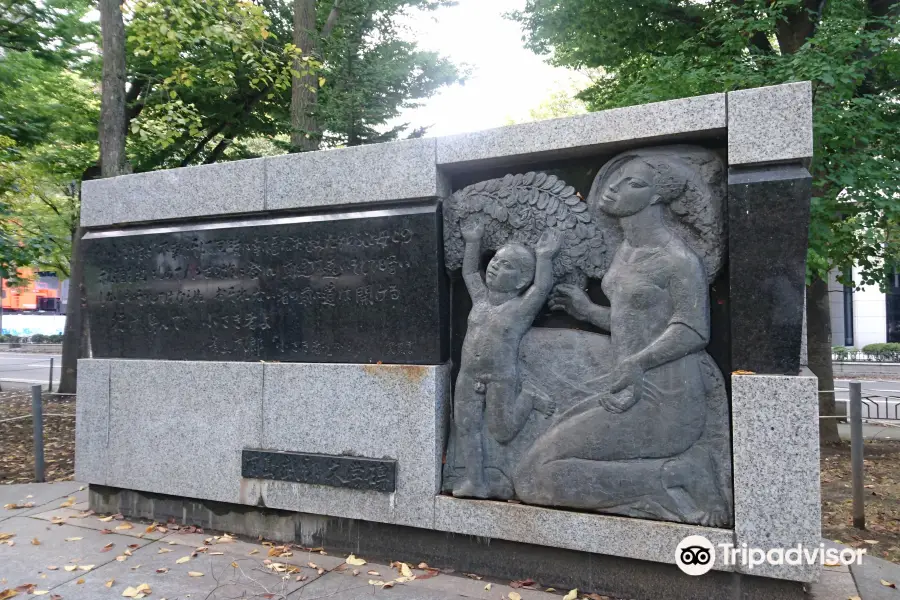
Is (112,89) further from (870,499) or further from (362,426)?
(870,499)

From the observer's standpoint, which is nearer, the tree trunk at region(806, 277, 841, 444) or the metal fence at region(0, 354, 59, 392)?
the tree trunk at region(806, 277, 841, 444)

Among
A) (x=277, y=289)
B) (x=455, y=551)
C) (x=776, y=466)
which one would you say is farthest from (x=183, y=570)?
(x=776, y=466)

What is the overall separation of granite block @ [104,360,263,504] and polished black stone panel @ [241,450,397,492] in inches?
6.0

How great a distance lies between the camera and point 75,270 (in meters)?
11.5

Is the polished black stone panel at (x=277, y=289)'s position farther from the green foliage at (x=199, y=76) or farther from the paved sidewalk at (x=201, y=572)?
the green foliage at (x=199, y=76)

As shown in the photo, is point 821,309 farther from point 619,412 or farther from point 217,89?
point 217,89

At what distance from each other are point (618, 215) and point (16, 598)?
4.66m

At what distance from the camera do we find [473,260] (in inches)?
174

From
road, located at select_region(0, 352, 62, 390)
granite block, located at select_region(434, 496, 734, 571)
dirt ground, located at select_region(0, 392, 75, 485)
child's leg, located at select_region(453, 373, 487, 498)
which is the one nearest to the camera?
granite block, located at select_region(434, 496, 734, 571)

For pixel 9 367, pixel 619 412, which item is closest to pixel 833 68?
pixel 619 412

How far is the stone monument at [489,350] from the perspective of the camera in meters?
3.60

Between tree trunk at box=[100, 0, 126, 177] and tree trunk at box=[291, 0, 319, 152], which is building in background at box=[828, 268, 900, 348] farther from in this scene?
tree trunk at box=[100, 0, 126, 177]

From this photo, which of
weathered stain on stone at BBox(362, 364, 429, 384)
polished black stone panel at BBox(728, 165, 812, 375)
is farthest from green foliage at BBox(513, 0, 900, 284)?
weathered stain on stone at BBox(362, 364, 429, 384)

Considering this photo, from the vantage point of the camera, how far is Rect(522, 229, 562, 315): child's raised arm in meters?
4.16
